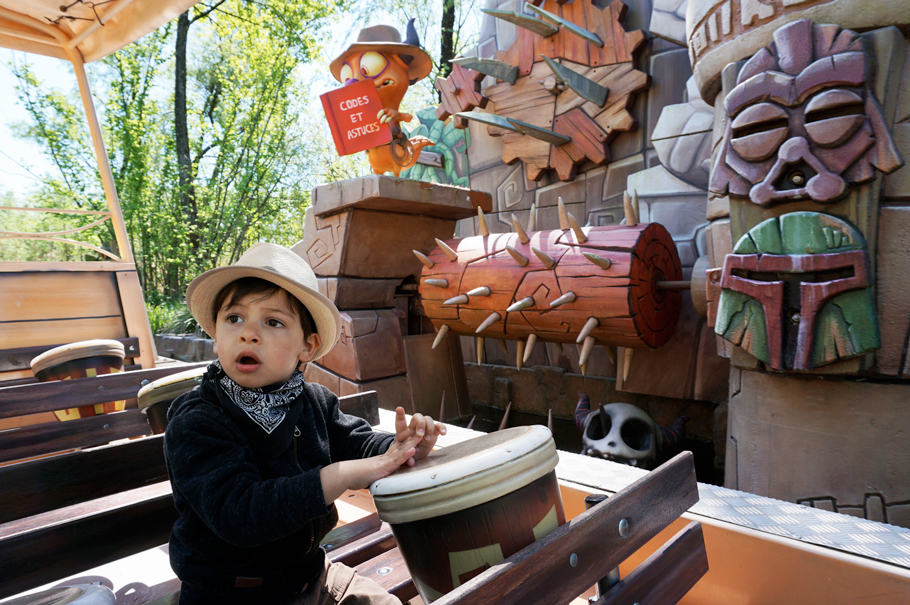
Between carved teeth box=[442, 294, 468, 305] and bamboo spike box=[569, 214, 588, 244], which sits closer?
bamboo spike box=[569, 214, 588, 244]

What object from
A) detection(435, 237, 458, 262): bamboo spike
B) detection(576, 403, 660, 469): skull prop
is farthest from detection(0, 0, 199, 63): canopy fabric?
detection(576, 403, 660, 469): skull prop

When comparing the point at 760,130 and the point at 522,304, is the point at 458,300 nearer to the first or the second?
the point at 522,304

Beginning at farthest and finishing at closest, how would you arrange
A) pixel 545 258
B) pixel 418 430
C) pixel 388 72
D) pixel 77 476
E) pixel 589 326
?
pixel 388 72 → pixel 545 258 → pixel 589 326 → pixel 77 476 → pixel 418 430

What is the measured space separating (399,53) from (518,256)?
2019mm

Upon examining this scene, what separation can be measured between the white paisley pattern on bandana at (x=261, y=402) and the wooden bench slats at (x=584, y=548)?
20.9 inches

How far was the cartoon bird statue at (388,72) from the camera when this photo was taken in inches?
145

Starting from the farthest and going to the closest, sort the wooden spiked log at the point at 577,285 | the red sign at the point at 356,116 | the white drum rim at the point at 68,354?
the red sign at the point at 356,116 < the wooden spiked log at the point at 577,285 < the white drum rim at the point at 68,354

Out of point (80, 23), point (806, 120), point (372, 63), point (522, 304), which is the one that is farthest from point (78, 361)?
point (806, 120)

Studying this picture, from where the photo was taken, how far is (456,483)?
0.79m

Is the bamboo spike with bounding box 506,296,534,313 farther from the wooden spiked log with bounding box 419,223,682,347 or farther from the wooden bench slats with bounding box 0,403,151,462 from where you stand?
the wooden bench slats with bounding box 0,403,151,462

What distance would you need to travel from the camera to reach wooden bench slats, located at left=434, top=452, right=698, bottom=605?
2.20 feet

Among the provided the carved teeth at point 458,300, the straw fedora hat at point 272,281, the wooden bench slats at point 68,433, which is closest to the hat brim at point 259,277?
the straw fedora hat at point 272,281

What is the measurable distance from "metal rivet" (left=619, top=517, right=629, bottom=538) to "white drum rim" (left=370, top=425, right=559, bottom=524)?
166 mm

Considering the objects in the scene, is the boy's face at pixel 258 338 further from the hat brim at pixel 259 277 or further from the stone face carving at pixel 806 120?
the stone face carving at pixel 806 120
